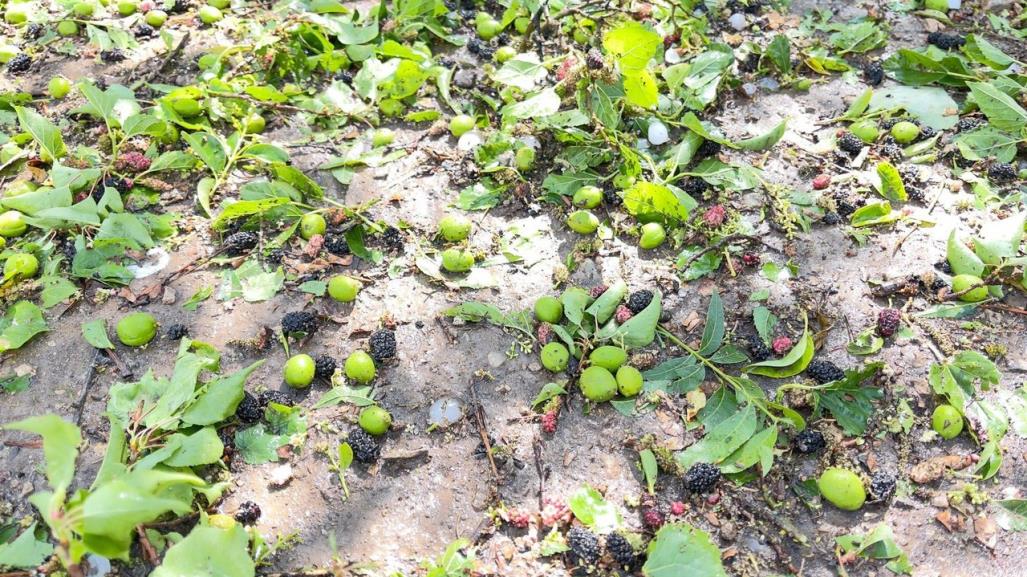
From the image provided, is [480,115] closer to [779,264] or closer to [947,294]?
[779,264]

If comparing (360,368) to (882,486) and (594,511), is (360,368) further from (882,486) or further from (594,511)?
(882,486)

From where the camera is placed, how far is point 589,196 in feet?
16.5

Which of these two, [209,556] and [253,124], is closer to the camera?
[209,556]

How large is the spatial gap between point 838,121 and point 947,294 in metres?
1.86

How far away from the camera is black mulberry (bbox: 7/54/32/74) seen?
609 cm

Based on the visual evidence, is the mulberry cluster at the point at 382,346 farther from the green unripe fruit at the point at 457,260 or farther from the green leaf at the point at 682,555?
the green leaf at the point at 682,555

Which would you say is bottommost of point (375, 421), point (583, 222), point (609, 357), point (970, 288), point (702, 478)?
point (702, 478)

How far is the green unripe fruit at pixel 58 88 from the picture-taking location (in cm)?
583

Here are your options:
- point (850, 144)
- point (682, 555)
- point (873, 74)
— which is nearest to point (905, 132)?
point (850, 144)

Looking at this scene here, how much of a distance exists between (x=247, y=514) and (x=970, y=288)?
15.0 ft

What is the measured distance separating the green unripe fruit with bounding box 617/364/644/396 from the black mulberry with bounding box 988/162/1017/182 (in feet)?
11.1

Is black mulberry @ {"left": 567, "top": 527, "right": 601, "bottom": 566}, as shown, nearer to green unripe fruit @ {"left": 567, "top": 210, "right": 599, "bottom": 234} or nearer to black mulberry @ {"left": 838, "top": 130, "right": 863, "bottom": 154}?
A: green unripe fruit @ {"left": 567, "top": 210, "right": 599, "bottom": 234}

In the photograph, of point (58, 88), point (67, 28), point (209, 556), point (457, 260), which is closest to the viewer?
point (209, 556)

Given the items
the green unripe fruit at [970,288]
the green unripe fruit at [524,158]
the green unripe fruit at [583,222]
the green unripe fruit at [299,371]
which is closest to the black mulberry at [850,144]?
the green unripe fruit at [970,288]
